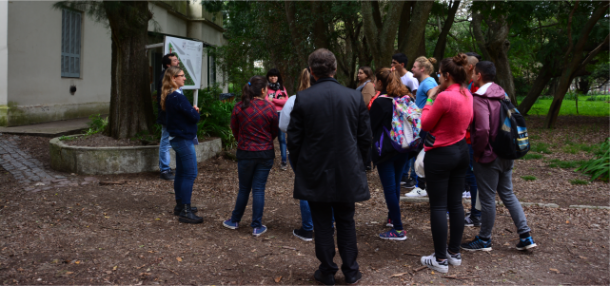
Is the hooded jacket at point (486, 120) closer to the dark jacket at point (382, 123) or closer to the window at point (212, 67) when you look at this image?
the dark jacket at point (382, 123)

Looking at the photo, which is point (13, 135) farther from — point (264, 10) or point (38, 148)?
point (264, 10)

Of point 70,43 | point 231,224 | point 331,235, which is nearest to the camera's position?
point 331,235

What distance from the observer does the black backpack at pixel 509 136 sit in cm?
401

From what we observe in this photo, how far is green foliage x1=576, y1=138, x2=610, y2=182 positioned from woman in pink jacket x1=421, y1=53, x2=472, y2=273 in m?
4.86

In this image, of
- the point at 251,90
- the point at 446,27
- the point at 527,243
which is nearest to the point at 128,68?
the point at 251,90

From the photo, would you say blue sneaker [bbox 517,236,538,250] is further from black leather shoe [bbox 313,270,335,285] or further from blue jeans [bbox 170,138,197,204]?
blue jeans [bbox 170,138,197,204]

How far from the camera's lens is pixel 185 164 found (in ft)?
17.0

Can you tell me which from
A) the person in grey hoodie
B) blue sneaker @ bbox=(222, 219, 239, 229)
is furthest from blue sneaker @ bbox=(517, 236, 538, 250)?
blue sneaker @ bbox=(222, 219, 239, 229)

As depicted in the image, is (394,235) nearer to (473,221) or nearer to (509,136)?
(473,221)

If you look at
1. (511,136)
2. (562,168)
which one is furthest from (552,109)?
(511,136)

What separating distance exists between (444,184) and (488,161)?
56 centimetres

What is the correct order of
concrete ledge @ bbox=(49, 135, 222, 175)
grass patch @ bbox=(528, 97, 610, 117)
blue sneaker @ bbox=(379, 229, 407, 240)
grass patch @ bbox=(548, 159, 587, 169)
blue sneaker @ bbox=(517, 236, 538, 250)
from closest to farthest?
1. blue sneaker @ bbox=(517, 236, 538, 250)
2. blue sneaker @ bbox=(379, 229, 407, 240)
3. concrete ledge @ bbox=(49, 135, 222, 175)
4. grass patch @ bbox=(548, 159, 587, 169)
5. grass patch @ bbox=(528, 97, 610, 117)

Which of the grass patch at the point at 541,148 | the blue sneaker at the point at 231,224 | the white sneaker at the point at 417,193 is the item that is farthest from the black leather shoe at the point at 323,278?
the grass patch at the point at 541,148

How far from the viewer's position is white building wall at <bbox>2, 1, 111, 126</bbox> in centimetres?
1062
